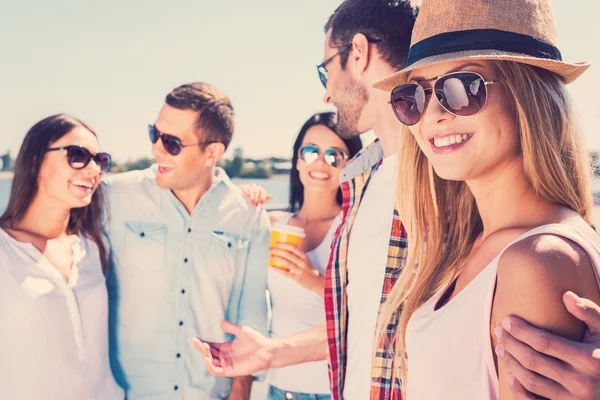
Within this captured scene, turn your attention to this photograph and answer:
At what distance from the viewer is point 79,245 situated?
9.05ft

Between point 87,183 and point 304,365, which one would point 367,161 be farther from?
point 87,183

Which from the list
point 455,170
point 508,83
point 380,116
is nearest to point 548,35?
point 508,83

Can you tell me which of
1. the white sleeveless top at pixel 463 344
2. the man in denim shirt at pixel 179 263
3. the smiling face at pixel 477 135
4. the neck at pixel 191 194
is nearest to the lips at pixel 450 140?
the smiling face at pixel 477 135

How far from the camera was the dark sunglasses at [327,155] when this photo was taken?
11.7 ft

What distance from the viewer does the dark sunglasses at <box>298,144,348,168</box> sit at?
140 inches

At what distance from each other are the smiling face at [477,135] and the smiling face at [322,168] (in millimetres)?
2291

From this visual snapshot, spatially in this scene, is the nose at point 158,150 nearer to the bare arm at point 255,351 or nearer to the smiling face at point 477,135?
the bare arm at point 255,351

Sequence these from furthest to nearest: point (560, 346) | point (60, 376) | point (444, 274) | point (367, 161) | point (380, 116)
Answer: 1. point (60, 376)
2. point (367, 161)
3. point (380, 116)
4. point (444, 274)
5. point (560, 346)

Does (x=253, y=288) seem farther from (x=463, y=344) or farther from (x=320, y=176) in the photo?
(x=463, y=344)

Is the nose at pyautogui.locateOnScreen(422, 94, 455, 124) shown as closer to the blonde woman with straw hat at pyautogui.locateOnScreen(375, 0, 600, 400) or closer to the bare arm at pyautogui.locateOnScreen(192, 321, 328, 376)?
the blonde woman with straw hat at pyautogui.locateOnScreen(375, 0, 600, 400)

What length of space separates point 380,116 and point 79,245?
1.82 metres

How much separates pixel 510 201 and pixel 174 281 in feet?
7.09

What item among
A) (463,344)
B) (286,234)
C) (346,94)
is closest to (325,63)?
(346,94)

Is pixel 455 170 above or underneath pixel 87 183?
above
